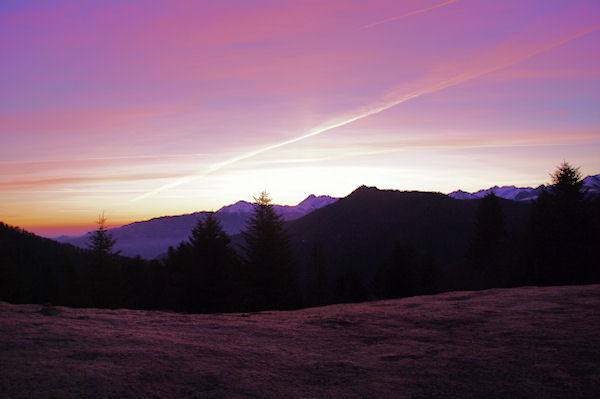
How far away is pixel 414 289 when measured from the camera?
111 ft

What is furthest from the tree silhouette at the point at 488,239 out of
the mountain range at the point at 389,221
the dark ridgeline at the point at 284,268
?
the mountain range at the point at 389,221

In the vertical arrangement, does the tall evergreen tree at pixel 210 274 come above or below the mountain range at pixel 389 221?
below

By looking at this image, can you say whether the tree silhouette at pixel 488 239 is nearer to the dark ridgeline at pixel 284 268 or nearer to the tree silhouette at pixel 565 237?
the dark ridgeline at pixel 284 268

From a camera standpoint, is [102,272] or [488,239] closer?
[102,272]

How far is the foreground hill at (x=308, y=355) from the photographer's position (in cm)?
371

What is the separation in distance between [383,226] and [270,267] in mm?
130473

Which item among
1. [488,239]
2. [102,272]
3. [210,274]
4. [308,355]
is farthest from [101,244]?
[488,239]

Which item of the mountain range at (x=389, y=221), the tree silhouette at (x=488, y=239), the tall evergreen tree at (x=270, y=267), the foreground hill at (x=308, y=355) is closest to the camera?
the foreground hill at (x=308, y=355)

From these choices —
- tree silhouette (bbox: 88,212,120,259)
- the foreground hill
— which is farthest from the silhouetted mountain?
the foreground hill

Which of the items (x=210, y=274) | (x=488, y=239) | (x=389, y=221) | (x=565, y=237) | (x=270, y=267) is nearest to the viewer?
(x=270, y=267)

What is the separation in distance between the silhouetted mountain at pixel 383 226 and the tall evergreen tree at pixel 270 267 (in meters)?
81.0

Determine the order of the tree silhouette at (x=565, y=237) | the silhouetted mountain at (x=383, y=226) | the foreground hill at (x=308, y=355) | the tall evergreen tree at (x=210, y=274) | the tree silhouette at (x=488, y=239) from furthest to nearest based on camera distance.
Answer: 1. the silhouetted mountain at (x=383, y=226)
2. the tree silhouette at (x=488, y=239)
3. the tree silhouette at (x=565, y=237)
4. the tall evergreen tree at (x=210, y=274)
5. the foreground hill at (x=308, y=355)

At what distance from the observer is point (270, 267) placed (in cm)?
2339

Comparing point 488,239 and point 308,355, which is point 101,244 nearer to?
point 308,355
